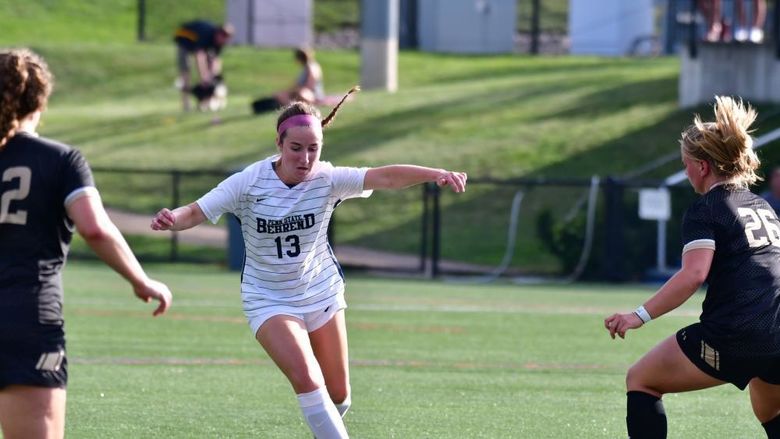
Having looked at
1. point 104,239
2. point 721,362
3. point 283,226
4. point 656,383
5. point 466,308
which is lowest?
point 466,308

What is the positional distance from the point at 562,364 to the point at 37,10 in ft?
141

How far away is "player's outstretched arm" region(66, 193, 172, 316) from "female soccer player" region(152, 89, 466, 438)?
1.38m

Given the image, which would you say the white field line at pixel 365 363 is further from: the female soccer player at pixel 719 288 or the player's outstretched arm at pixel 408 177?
the female soccer player at pixel 719 288

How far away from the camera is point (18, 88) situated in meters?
4.95

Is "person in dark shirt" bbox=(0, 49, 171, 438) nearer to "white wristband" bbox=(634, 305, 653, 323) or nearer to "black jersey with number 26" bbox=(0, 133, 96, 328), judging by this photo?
"black jersey with number 26" bbox=(0, 133, 96, 328)

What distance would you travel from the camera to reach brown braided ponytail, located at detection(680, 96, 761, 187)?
5988 millimetres

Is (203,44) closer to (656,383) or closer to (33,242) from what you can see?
(656,383)

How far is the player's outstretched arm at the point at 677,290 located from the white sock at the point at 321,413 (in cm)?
136

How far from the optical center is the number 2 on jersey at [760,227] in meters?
5.97

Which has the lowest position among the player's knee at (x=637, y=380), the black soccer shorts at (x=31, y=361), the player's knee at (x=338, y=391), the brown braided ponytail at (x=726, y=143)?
the player's knee at (x=338, y=391)

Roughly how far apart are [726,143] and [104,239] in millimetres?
2744

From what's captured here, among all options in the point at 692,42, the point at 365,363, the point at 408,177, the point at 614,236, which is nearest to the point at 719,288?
the point at 408,177

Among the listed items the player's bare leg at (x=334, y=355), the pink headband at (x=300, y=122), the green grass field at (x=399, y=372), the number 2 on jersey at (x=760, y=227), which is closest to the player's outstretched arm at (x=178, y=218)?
the pink headband at (x=300, y=122)

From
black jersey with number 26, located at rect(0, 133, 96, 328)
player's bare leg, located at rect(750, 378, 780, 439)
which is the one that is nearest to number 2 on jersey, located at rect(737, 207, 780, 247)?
player's bare leg, located at rect(750, 378, 780, 439)
